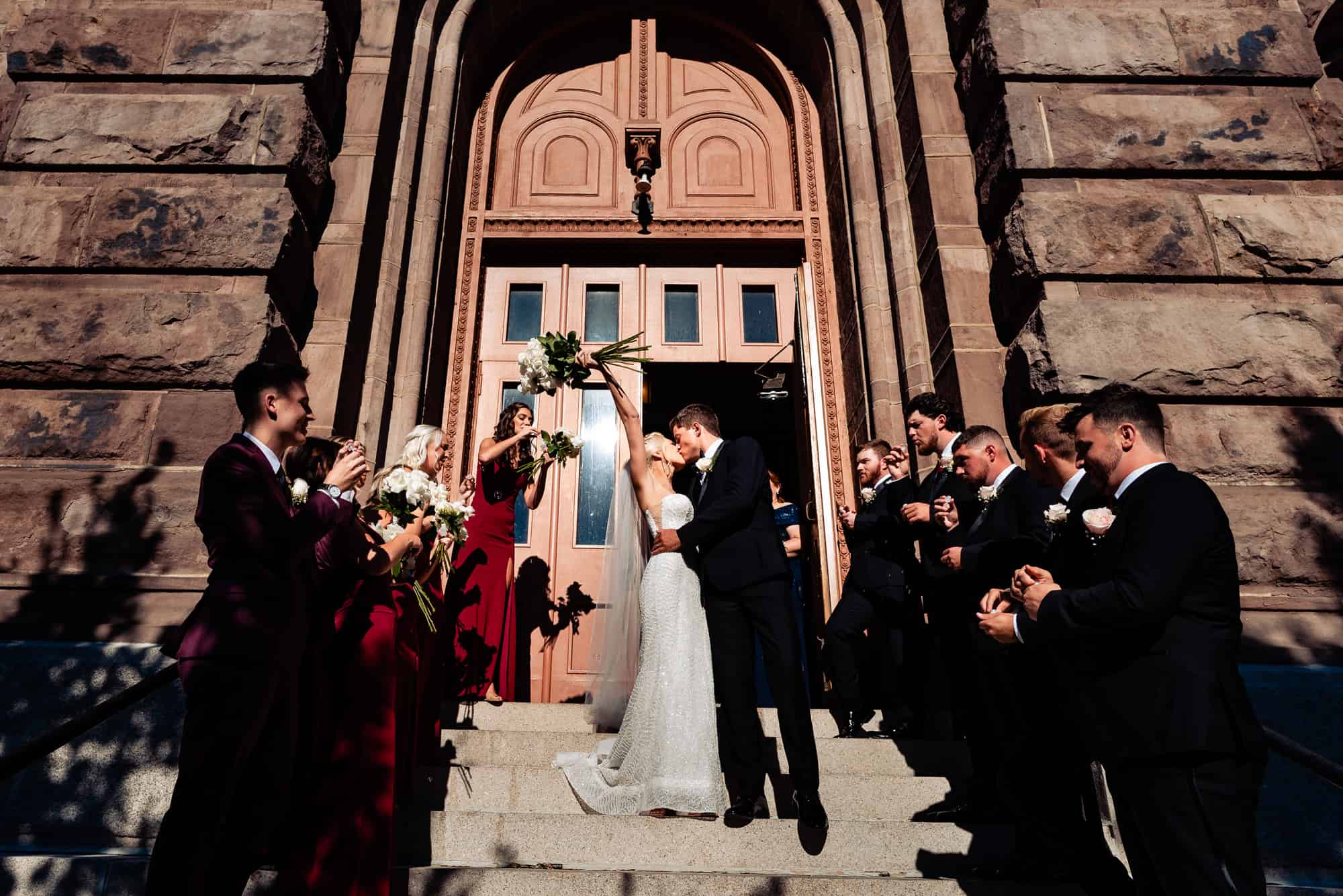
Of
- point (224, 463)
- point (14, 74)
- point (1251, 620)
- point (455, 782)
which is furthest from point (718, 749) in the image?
point (14, 74)

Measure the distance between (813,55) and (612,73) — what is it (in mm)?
2508

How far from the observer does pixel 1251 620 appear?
4914 mm

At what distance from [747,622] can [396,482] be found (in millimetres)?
2077

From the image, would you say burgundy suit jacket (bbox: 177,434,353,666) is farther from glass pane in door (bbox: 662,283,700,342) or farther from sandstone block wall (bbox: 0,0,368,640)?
glass pane in door (bbox: 662,283,700,342)

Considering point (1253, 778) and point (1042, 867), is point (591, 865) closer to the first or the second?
point (1042, 867)

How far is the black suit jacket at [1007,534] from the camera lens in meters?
3.92

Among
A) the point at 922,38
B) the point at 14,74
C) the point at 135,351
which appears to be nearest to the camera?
the point at 135,351

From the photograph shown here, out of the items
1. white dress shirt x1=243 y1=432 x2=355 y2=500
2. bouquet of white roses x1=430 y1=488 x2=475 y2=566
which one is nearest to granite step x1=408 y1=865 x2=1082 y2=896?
white dress shirt x1=243 y1=432 x2=355 y2=500

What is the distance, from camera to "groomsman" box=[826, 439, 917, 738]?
5.52 m

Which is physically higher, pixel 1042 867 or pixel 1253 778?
pixel 1253 778

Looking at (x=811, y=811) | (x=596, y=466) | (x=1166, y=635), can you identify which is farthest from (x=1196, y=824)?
(x=596, y=466)

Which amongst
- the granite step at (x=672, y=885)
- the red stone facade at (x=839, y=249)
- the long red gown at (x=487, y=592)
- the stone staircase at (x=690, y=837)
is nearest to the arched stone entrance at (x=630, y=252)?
the red stone facade at (x=839, y=249)

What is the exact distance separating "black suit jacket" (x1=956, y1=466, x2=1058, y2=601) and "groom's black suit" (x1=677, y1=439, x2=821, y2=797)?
99 centimetres

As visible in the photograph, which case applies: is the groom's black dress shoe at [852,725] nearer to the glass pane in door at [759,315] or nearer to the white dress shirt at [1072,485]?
the white dress shirt at [1072,485]
